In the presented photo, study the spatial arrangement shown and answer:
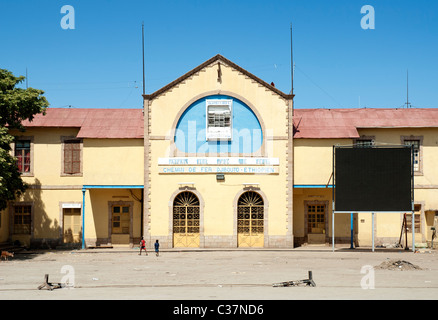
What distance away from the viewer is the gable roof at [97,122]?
3581 centimetres

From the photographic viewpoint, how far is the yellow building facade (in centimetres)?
3478

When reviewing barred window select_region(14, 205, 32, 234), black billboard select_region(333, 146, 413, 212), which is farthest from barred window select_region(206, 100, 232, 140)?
barred window select_region(14, 205, 32, 234)

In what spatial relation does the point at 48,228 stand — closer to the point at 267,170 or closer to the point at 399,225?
the point at 267,170

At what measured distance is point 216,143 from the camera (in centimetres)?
3491

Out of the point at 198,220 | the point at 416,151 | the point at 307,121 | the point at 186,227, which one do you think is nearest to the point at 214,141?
the point at 198,220

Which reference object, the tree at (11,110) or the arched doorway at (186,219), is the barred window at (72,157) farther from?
the arched doorway at (186,219)

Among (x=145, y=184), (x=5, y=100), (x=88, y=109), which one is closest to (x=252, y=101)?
(x=145, y=184)

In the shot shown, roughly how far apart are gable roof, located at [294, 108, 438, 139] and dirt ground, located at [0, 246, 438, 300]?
7237 mm

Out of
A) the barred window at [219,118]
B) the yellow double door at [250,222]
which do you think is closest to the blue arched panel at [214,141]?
the barred window at [219,118]

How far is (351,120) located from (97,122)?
16513 mm

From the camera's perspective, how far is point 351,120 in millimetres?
37812

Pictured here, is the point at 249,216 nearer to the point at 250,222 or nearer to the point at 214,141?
the point at 250,222

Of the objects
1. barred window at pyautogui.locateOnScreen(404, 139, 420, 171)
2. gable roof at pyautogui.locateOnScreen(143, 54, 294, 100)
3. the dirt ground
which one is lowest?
the dirt ground

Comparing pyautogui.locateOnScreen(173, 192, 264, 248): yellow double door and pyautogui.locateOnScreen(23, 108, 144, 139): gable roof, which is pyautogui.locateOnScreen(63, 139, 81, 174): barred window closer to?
pyautogui.locateOnScreen(23, 108, 144, 139): gable roof
